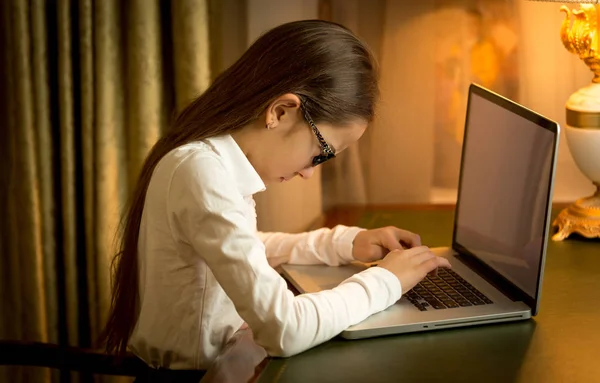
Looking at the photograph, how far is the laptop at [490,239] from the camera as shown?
4.05 feet

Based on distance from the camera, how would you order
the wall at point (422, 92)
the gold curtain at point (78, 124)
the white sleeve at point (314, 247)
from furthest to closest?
1. the wall at point (422, 92)
2. the gold curtain at point (78, 124)
3. the white sleeve at point (314, 247)

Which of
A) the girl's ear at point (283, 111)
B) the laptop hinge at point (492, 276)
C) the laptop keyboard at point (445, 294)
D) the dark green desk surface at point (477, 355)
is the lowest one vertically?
the dark green desk surface at point (477, 355)

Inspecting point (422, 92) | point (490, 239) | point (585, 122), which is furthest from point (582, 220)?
point (422, 92)

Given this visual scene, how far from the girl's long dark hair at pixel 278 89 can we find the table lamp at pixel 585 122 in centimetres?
50

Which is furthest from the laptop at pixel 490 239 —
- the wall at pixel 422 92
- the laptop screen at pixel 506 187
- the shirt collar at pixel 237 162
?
the wall at pixel 422 92

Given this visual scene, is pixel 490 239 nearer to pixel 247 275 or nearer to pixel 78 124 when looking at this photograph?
pixel 247 275

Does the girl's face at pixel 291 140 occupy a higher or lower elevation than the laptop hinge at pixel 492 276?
higher

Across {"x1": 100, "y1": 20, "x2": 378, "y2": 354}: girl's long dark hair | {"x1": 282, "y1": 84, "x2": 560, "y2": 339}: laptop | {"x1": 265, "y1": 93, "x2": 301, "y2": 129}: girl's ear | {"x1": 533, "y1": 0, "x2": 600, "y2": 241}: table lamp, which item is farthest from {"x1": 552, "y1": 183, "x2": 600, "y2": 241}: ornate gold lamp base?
{"x1": 265, "y1": 93, "x2": 301, "y2": 129}: girl's ear

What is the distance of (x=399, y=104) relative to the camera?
7.03 ft

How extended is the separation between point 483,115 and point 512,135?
0.13 meters

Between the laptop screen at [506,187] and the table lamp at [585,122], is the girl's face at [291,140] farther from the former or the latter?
the table lamp at [585,122]

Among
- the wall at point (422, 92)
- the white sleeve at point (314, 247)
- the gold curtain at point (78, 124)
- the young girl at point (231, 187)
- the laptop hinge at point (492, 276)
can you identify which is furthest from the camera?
the wall at point (422, 92)

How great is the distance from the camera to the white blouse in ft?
3.80

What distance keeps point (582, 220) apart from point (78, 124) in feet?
3.63
